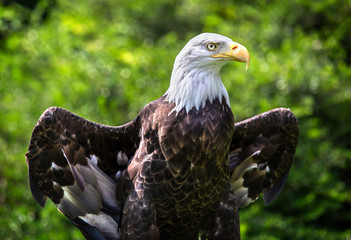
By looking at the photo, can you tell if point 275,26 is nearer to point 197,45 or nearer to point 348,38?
point 348,38

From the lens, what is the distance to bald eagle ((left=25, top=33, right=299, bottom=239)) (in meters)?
3.29

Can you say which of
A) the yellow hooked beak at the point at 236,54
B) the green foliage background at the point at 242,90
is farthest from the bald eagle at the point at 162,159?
the green foliage background at the point at 242,90

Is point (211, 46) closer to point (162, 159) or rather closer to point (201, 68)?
point (201, 68)

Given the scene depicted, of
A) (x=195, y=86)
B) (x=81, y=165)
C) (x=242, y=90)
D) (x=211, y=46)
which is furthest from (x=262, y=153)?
(x=242, y=90)

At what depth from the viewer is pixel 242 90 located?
665 cm

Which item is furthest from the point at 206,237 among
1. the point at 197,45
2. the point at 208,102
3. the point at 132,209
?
the point at 197,45

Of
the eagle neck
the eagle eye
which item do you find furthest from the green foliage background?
the eagle eye

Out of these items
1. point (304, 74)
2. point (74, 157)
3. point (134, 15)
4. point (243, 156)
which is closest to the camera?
point (74, 157)

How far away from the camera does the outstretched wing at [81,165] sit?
3406 millimetres

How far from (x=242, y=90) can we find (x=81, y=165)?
11.3ft

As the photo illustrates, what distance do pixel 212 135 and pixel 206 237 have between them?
759mm

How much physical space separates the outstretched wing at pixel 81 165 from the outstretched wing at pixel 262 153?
2.58 ft

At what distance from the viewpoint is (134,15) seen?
9.19 m

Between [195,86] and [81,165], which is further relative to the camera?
[81,165]
